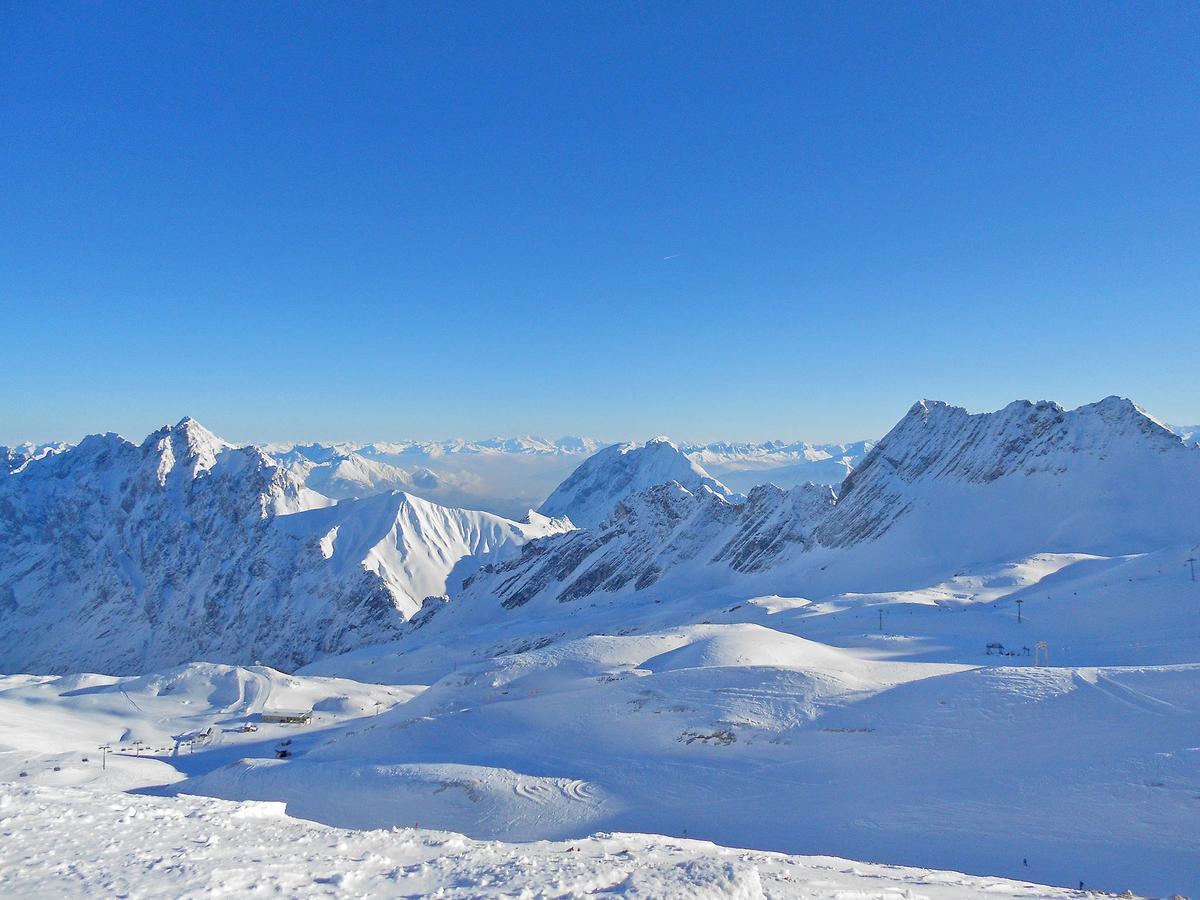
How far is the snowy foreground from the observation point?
1496cm

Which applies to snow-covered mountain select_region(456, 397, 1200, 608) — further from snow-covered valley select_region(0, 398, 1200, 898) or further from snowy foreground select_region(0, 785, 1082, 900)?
snowy foreground select_region(0, 785, 1082, 900)

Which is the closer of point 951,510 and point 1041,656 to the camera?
point 1041,656

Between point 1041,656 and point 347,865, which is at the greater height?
point 347,865

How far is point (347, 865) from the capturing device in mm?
16406

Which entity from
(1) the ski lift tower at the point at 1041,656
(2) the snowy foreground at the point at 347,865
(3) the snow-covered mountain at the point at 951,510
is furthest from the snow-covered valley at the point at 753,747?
(3) the snow-covered mountain at the point at 951,510

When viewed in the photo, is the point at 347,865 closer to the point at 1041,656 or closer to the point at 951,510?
the point at 1041,656

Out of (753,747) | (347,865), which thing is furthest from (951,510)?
(347,865)

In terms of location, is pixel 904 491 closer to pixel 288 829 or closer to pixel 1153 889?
pixel 1153 889

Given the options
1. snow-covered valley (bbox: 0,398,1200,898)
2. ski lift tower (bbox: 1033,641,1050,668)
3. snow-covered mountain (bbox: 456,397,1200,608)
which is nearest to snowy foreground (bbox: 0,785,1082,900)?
snow-covered valley (bbox: 0,398,1200,898)

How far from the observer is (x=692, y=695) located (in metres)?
41.8

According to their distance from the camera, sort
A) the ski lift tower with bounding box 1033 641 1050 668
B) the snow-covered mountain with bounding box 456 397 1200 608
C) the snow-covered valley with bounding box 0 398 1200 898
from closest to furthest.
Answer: the snow-covered valley with bounding box 0 398 1200 898
the ski lift tower with bounding box 1033 641 1050 668
the snow-covered mountain with bounding box 456 397 1200 608

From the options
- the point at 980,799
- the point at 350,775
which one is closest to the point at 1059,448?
the point at 980,799

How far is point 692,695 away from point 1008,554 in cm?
7179

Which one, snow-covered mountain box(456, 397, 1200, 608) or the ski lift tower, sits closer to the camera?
the ski lift tower
